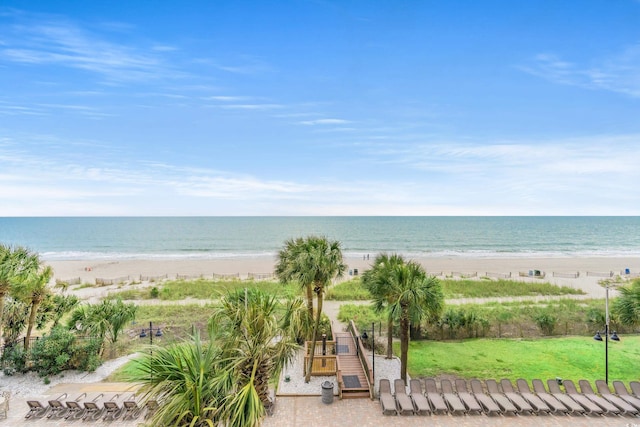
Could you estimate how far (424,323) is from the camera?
58.9 ft

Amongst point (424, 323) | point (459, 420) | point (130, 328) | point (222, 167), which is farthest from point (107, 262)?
point (459, 420)

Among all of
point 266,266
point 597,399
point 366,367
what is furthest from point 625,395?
point 266,266

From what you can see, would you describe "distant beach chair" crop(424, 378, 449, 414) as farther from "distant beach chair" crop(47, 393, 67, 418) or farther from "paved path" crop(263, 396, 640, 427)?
"distant beach chair" crop(47, 393, 67, 418)

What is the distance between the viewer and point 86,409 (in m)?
10.8

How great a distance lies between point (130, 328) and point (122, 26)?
59.5ft

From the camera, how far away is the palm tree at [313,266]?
12102mm

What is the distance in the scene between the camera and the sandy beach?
4184 centimetres

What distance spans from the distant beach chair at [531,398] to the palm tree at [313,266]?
24.9ft

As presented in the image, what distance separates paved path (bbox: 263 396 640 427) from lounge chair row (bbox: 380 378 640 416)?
20cm

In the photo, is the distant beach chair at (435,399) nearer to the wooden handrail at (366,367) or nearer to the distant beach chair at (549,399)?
the wooden handrail at (366,367)

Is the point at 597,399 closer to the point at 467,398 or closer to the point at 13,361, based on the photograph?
the point at 467,398

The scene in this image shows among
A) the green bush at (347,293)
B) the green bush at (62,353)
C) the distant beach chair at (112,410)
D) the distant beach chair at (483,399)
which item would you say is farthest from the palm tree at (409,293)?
the green bush at (347,293)

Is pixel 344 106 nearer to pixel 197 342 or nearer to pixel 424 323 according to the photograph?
pixel 424 323

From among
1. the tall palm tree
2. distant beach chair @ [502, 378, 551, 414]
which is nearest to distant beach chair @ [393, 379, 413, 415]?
distant beach chair @ [502, 378, 551, 414]
